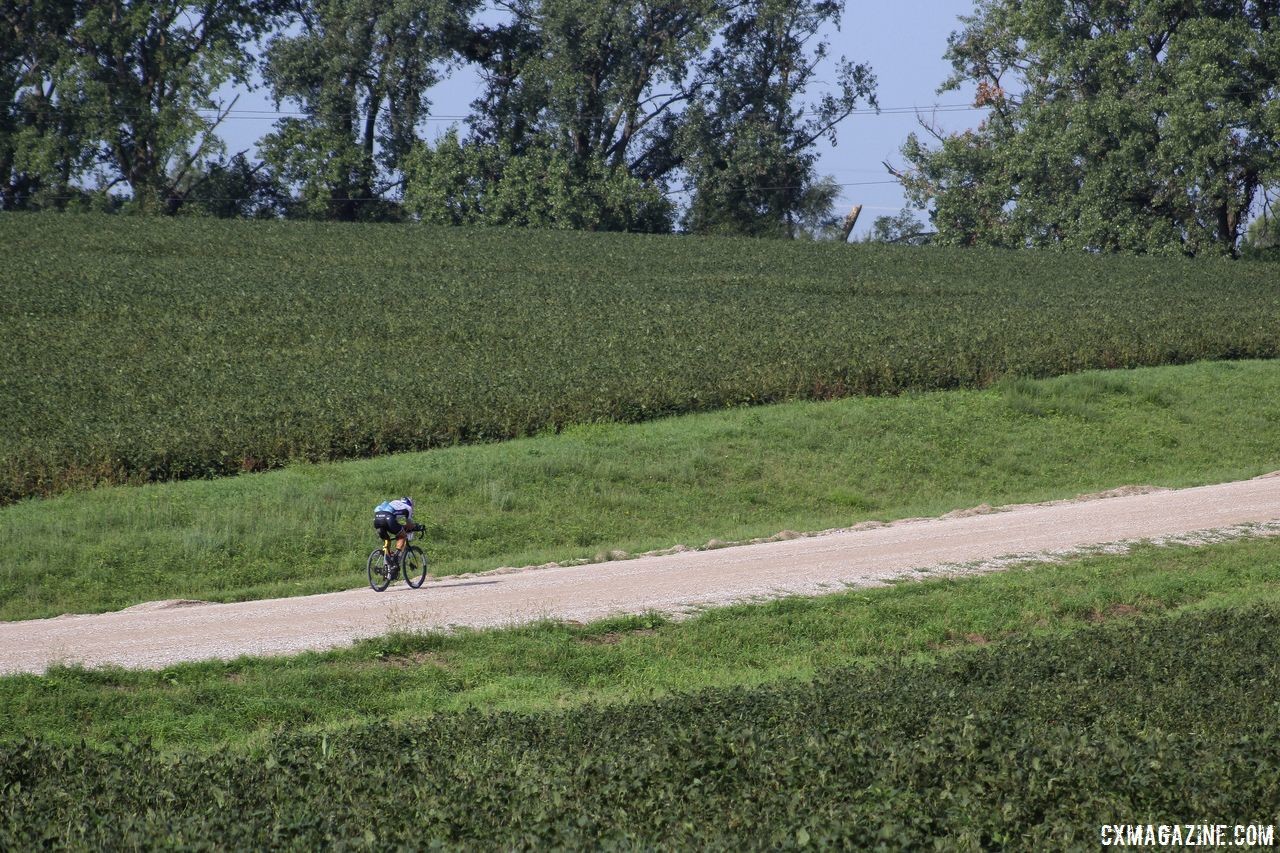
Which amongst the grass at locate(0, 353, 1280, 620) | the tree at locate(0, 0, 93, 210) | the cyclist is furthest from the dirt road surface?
the tree at locate(0, 0, 93, 210)

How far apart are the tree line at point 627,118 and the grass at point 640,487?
34176mm

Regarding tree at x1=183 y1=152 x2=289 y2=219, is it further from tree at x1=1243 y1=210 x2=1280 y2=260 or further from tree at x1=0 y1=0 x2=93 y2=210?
tree at x1=1243 y1=210 x2=1280 y2=260

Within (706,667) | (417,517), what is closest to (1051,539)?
(706,667)

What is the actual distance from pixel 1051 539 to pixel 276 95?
6278cm

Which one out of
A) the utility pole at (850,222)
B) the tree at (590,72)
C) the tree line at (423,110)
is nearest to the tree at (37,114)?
the tree line at (423,110)

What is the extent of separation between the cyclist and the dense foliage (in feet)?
24.2

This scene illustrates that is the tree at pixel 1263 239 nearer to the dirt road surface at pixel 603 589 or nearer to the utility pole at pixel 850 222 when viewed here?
the utility pole at pixel 850 222

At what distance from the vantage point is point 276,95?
71.9 metres

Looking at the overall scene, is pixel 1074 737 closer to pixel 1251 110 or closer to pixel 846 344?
pixel 846 344

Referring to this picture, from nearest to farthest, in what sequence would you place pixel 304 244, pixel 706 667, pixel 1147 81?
pixel 706 667 → pixel 304 244 → pixel 1147 81

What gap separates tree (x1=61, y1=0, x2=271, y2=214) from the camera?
216 feet

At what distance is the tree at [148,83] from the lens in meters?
65.9

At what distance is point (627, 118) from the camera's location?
74.7 metres

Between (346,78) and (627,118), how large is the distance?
53.3 ft
